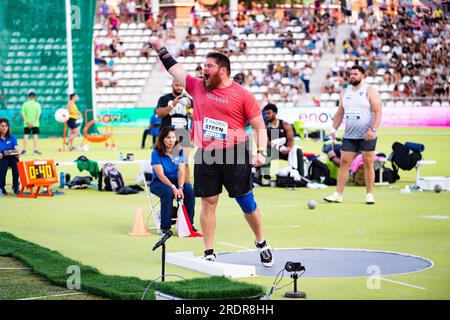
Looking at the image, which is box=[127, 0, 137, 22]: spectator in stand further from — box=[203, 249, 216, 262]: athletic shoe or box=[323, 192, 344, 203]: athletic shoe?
box=[203, 249, 216, 262]: athletic shoe

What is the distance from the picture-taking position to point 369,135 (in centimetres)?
1541

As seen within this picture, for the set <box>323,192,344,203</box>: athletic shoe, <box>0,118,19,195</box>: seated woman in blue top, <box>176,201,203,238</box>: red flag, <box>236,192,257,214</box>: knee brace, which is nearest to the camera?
<box>236,192,257,214</box>: knee brace

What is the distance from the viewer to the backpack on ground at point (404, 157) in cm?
1903

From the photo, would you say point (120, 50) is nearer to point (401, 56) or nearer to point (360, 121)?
point (401, 56)

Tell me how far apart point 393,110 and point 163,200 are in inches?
1173

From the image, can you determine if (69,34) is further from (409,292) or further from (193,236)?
(409,292)

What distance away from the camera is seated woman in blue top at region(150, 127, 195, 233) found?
1266cm

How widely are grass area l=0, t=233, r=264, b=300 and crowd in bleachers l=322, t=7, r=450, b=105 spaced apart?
106ft

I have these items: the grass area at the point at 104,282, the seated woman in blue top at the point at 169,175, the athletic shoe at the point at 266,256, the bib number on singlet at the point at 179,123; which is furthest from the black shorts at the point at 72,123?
the athletic shoe at the point at 266,256

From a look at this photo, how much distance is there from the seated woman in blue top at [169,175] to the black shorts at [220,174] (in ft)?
7.64

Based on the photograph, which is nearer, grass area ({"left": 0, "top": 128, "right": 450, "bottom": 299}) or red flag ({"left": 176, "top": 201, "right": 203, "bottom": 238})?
grass area ({"left": 0, "top": 128, "right": 450, "bottom": 299})

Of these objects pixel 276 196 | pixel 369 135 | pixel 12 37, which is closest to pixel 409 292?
pixel 369 135

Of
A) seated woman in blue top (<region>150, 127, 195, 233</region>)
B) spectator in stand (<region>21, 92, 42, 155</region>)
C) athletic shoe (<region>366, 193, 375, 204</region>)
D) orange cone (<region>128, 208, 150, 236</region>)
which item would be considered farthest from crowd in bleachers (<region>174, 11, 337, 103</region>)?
orange cone (<region>128, 208, 150, 236</region>)
